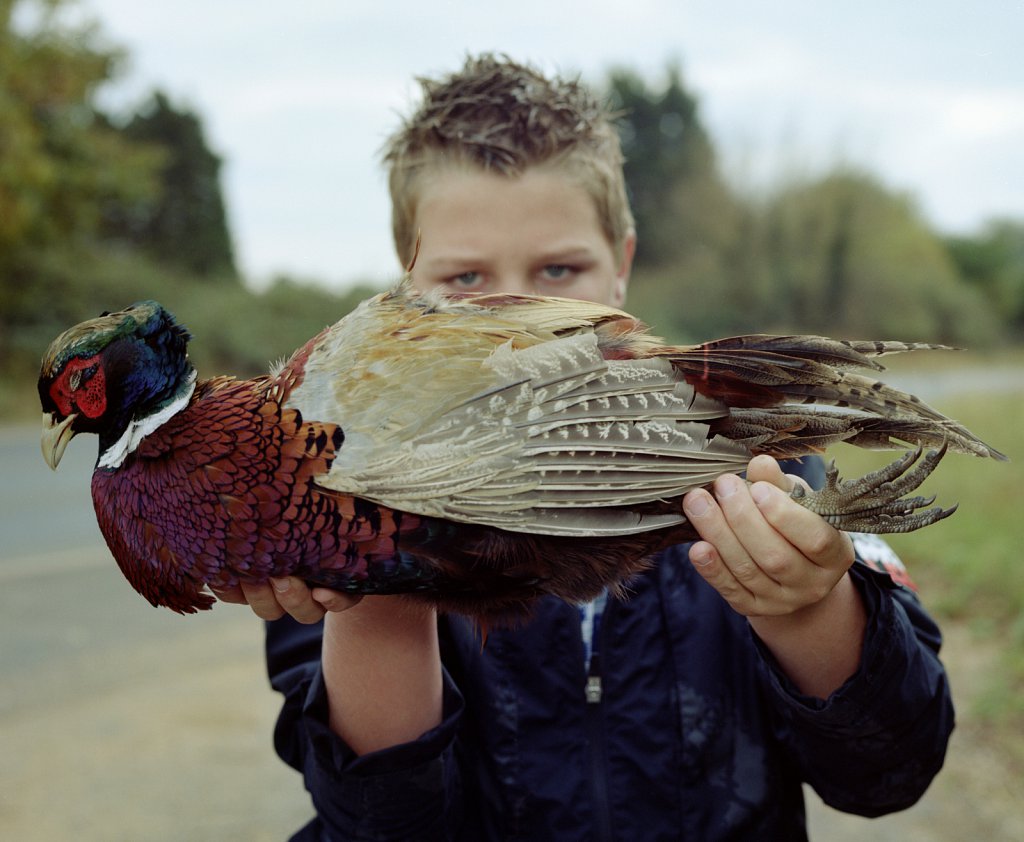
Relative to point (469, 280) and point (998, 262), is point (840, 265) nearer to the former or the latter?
point (998, 262)

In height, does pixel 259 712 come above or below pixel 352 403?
below

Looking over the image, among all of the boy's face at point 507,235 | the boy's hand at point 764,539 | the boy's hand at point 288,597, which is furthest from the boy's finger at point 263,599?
the boy's face at point 507,235

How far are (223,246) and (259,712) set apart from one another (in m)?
21.8

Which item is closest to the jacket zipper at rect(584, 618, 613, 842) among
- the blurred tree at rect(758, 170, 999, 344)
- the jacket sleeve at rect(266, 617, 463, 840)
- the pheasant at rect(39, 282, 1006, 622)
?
the jacket sleeve at rect(266, 617, 463, 840)

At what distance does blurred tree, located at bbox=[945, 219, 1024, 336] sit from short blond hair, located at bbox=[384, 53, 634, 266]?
3710 cm

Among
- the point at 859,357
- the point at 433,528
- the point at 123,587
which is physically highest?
the point at 859,357

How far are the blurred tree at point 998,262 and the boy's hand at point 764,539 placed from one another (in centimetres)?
3779

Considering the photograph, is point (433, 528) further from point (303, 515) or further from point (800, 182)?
point (800, 182)

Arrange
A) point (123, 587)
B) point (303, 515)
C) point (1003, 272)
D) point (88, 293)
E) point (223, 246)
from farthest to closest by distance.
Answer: point (1003, 272) → point (223, 246) → point (88, 293) → point (123, 587) → point (303, 515)

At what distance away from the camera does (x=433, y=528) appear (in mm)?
1389

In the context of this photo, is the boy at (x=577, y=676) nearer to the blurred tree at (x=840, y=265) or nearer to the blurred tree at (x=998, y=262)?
the blurred tree at (x=840, y=265)

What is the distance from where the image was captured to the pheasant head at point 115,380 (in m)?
1.40

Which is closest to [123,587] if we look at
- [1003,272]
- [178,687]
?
[178,687]

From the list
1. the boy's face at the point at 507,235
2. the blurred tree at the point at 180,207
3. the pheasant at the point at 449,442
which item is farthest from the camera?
the blurred tree at the point at 180,207
